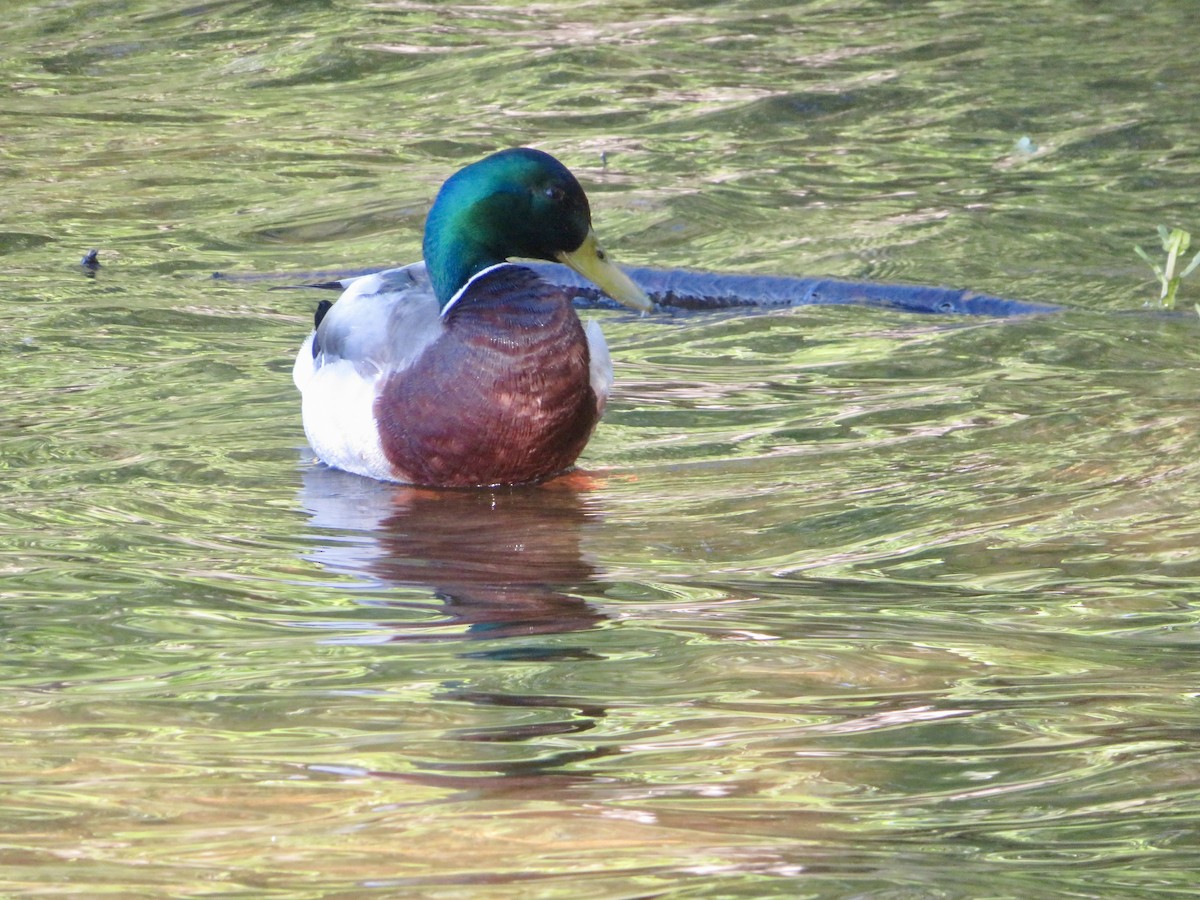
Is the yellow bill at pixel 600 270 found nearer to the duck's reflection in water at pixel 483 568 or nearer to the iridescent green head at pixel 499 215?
the iridescent green head at pixel 499 215

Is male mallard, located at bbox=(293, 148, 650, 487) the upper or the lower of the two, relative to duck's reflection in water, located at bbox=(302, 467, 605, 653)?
upper

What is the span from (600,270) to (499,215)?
0.37m

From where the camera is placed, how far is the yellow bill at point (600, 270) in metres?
5.60

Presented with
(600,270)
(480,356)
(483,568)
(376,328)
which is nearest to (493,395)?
(480,356)

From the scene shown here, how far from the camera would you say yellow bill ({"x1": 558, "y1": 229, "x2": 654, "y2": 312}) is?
5.60 metres

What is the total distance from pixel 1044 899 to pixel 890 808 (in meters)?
0.41

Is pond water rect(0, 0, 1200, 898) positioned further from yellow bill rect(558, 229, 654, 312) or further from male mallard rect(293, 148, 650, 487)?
yellow bill rect(558, 229, 654, 312)

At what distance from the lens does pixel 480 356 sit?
17.2 ft

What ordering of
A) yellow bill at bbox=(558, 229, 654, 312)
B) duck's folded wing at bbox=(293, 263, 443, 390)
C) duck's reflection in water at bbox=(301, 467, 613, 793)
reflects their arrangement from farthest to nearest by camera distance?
1. yellow bill at bbox=(558, 229, 654, 312)
2. duck's folded wing at bbox=(293, 263, 443, 390)
3. duck's reflection in water at bbox=(301, 467, 613, 793)

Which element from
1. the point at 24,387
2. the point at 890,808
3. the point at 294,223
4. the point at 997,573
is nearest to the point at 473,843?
the point at 890,808

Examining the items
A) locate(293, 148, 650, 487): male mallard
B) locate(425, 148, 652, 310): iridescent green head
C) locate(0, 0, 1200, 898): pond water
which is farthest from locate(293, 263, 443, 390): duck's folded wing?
locate(0, 0, 1200, 898): pond water

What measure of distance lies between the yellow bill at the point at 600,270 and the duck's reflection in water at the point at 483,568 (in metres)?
0.57

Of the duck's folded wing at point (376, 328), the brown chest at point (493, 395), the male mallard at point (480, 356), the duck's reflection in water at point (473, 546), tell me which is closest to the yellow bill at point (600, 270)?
the male mallard at point (480, 356)

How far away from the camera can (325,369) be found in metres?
5.62
